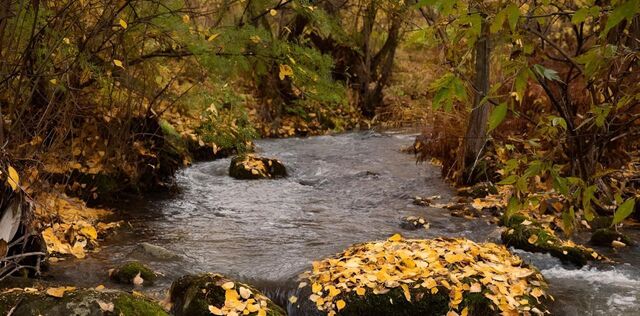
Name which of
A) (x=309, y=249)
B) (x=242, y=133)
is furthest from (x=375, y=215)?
(x=242, y=133)

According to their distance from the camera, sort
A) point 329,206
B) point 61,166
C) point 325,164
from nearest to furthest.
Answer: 1. point 61,166
2. point 329,206
3. point 325,164

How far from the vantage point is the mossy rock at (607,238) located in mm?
6043

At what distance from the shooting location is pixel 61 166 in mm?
5703

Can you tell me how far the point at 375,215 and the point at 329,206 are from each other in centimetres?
80

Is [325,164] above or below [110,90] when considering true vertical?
below

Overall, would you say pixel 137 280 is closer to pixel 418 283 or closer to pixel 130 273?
pixel 130 273

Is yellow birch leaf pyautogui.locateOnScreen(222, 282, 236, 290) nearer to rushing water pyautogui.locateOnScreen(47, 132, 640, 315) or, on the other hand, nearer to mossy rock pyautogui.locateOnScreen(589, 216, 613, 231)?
rushing water pyautogui.locateOnScreen(47, 132, 640, 315)

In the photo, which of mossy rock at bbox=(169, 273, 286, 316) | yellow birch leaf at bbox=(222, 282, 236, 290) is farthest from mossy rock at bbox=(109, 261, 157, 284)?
yellow birch leaf at bbox=(222, 282, 236, 290)

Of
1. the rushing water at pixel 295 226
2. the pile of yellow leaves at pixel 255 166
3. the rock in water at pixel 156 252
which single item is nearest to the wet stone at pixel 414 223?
the rushing water at pixel 295 226

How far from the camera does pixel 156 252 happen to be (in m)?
5.70

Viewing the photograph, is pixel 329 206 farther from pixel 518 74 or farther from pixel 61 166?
pixel 518 74

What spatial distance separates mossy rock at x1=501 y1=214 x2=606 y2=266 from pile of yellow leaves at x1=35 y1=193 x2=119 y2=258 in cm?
415

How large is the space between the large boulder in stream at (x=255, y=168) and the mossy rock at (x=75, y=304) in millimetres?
6255

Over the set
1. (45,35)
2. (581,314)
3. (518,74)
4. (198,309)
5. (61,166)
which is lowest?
(581,314)
